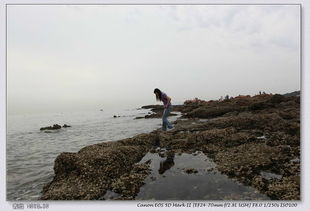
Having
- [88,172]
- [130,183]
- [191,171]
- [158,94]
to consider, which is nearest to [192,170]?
[191,171]

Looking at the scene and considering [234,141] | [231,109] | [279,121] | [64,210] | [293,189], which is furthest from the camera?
[231,109]

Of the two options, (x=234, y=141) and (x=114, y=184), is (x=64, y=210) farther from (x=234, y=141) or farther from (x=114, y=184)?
(x=234, y=141)

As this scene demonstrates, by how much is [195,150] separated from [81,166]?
6.73 metres

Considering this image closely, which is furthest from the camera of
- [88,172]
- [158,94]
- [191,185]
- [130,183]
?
[158,94]

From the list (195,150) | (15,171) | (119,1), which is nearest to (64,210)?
(15,171)

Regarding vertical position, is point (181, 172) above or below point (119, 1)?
below

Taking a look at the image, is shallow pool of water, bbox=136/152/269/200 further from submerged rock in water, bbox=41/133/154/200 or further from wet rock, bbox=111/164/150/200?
submerged rock in water, bbox=41/133/154/200

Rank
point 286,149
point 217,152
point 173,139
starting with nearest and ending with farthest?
1. point 286,149
2. point 217,152
3. point 173,139

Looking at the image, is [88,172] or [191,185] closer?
[191,185]

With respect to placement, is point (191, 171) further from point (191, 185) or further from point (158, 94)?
point (158, 94)

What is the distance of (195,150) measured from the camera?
1280cm

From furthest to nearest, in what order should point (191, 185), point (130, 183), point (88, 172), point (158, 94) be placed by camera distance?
point (158, 94), point (88, 172), point (130, 183), point (191, 185)

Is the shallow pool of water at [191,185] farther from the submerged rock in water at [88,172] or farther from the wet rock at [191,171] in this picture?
the submerged rock in water at [88,172]

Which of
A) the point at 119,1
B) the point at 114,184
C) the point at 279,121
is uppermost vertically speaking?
the point at 119,1
